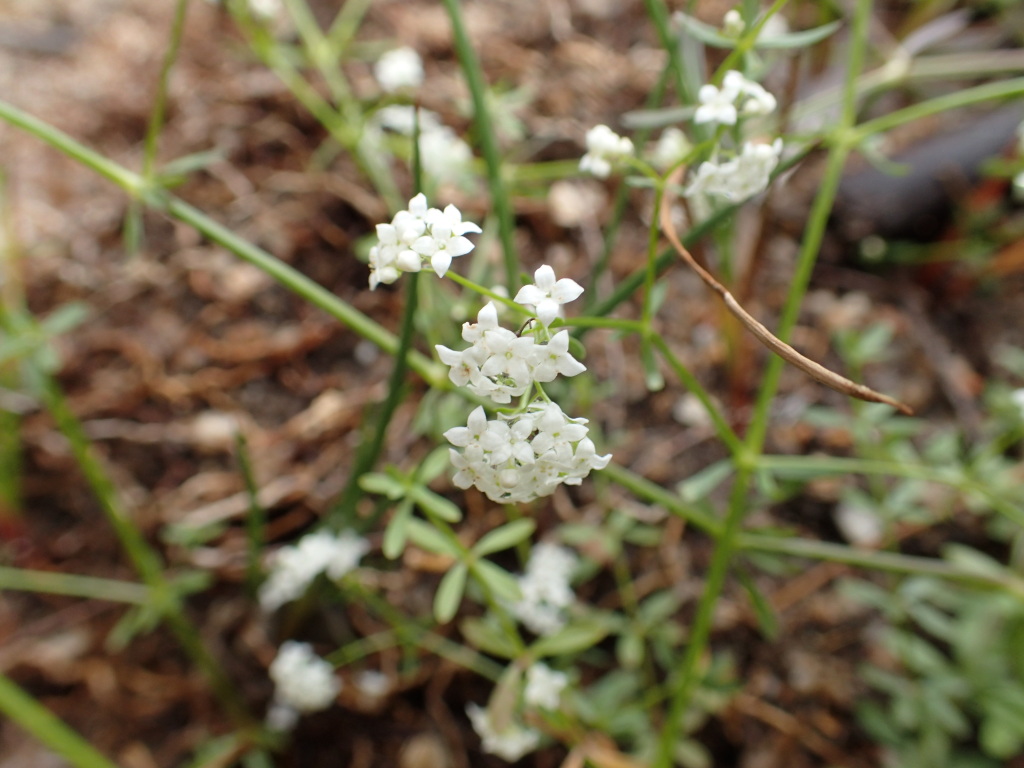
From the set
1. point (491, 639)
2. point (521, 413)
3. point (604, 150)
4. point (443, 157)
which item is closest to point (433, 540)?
point (491, 639)

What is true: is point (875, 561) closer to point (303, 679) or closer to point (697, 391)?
point (697, 391)

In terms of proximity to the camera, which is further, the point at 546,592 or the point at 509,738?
the point at 546,592

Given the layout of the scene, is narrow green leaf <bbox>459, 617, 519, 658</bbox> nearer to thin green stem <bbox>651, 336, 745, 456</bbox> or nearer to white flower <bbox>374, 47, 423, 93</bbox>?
thin green stem <bbox>651, 336, 745, 456</bbox>

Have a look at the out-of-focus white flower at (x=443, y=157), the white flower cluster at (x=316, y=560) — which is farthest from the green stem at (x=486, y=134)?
the white flower cluster at (x=316, y=560)

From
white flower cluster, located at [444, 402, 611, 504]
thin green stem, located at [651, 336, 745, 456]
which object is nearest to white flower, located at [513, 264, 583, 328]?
white flower cluster, located at [444, 402, 611, 504]

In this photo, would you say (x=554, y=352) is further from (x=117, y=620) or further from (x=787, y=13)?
(x=787, y=13)

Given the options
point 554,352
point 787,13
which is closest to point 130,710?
point 554,352
